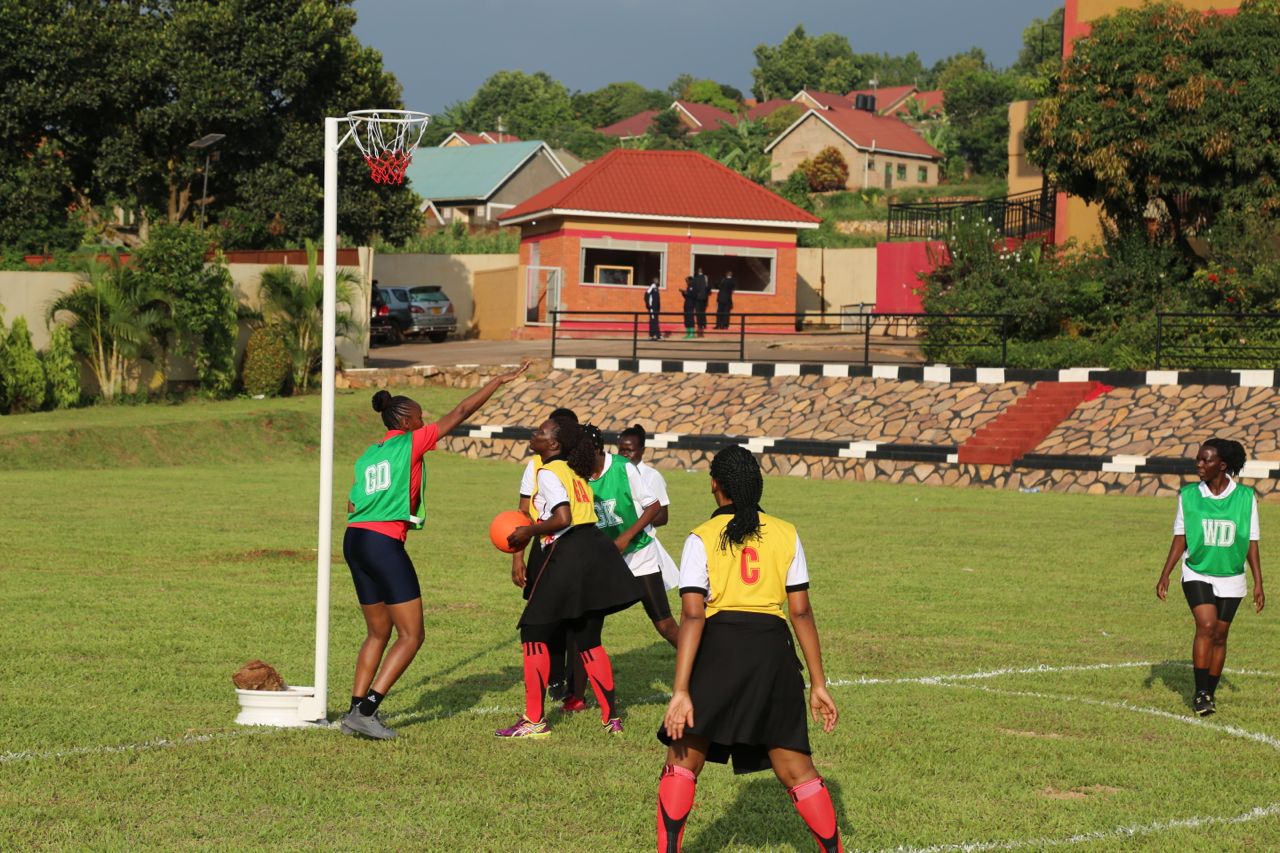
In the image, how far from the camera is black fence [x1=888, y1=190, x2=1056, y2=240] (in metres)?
39.3

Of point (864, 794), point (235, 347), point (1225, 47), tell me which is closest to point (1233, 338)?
point (1225, 47)

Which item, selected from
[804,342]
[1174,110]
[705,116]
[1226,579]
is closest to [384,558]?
[1226,579]

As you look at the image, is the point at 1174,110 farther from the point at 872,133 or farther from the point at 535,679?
the point at 872,133

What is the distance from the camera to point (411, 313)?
46125 millimetres

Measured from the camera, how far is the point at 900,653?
1156cm

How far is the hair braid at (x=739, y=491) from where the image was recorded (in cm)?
601

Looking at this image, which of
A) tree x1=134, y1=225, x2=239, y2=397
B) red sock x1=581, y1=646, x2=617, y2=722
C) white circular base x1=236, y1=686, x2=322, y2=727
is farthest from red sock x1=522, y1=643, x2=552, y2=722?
tree x1=134, y1=225, x2=239, y2=397

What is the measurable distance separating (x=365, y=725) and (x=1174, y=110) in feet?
93.6

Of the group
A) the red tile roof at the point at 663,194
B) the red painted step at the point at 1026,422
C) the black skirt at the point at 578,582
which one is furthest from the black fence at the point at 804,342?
the black skirt at the point at 578,582

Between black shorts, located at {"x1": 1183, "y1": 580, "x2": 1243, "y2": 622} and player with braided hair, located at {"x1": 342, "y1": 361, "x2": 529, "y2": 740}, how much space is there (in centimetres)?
472

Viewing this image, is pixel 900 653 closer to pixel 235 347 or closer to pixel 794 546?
pixel 794 546

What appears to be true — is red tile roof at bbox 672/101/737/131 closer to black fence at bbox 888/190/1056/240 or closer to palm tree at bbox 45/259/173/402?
black fence at bbox 888/190/1056/240

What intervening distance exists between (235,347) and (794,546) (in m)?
28.5

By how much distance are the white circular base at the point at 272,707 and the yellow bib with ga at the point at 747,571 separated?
3477 millimetres
